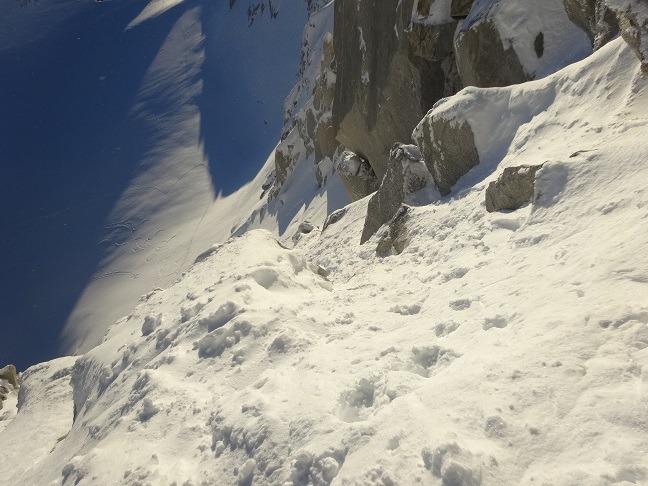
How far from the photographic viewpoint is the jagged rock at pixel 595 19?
830cm

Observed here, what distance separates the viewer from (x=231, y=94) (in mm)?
44656

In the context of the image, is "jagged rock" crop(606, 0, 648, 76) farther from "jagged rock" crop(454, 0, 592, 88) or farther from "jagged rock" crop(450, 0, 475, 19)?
"jagged rock" crop(450, 0, 475, 19)

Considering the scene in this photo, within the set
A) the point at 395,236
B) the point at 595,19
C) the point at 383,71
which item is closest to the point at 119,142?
the point at 383,71

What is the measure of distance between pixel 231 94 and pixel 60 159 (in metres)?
13.6

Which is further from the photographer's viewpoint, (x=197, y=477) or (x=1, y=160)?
(x=1, y=160)

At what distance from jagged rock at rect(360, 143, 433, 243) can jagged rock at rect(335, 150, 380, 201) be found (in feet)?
18.9

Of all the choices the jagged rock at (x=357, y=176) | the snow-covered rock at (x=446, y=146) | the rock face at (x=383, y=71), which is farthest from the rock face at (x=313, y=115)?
the snow-covered rock at (x=446, y=146)

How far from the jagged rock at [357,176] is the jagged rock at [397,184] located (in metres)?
5.77

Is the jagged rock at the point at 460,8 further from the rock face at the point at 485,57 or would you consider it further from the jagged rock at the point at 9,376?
the jagged rock at the point at 9,376

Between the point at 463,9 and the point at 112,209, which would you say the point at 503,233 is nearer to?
the point at 463,9

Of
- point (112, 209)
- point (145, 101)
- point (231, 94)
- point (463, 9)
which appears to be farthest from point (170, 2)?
point (463, 9)

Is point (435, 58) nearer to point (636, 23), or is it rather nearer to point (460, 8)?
point (460, 8)

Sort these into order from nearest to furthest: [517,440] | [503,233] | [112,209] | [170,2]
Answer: [517,440] → [503,233] → [112,209] → [170,2]

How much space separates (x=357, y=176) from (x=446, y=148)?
26.9 ft
